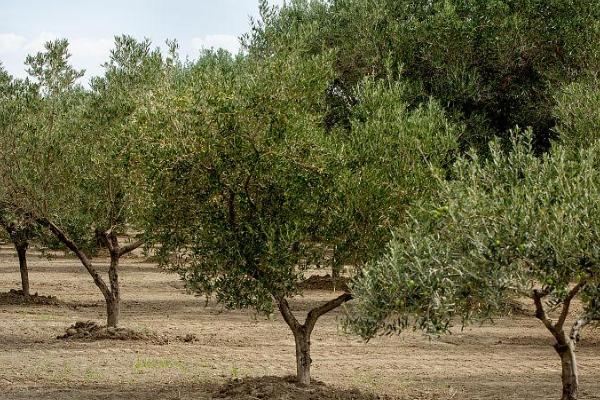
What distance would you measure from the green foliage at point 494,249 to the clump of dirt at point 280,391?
10.9 feet

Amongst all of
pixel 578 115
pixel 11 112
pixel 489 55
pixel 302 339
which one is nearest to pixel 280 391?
pixel 302 339

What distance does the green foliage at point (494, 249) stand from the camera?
40.8ft

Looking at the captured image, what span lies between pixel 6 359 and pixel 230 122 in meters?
10.4

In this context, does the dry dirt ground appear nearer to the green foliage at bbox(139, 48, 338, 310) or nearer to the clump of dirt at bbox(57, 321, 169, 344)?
the clump of dirt at bbox(57, 321, 169, 344)

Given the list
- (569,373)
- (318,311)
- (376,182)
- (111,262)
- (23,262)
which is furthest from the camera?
(23,262)

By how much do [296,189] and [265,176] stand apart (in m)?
0.62

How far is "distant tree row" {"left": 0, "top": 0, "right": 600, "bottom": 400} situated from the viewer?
1314 centimetres

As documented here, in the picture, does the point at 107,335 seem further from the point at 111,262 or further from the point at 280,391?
the point at 280,391

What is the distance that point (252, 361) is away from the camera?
2322cm

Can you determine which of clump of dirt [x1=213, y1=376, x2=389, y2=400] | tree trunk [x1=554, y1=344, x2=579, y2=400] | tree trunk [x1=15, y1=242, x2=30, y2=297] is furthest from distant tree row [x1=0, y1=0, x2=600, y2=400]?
tree trunk [x1=15, y1=242, x2=30, y2=297]

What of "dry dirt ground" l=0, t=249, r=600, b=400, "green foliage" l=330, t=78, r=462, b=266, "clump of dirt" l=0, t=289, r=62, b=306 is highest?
"green foliage" l=330, t=78, r=462, b=266

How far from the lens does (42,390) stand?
19297 mm

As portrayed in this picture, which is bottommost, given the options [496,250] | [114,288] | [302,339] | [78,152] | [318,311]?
[302,339]

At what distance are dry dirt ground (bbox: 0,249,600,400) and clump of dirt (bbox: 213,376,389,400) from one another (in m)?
0.04
